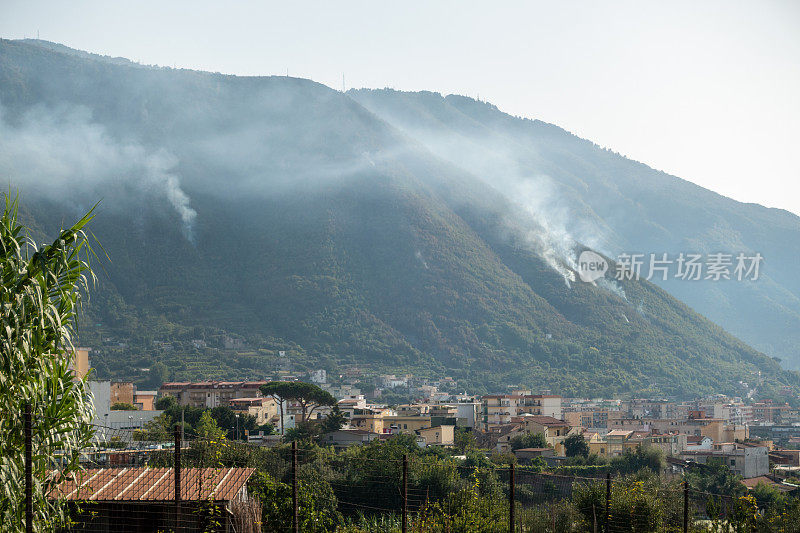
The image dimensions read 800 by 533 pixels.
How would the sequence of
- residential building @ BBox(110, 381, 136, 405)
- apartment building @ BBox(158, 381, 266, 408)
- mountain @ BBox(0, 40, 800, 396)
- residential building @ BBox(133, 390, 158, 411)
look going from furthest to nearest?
mountain @ BBox(0, 40, 800, 396), apartment building @ BBox(158, 381, 266, 408), residential building @ BBox(133, 390, 158, 411), residential building @ BBox(110, 381, 136, 405)

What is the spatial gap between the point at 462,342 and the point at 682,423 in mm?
84684

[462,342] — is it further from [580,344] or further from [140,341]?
[140,341]

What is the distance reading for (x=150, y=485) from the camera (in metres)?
13.1

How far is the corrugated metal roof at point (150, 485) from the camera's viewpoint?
12.8 m

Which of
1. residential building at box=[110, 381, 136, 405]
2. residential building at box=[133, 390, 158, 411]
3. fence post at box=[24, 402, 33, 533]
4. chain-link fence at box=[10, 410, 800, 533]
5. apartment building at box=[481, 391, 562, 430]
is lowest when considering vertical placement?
apartment building at box=[481, 391, 562, 430]

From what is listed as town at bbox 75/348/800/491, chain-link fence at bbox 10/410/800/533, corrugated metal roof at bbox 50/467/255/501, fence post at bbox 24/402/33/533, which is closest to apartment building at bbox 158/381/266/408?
town at bbox 75/348/800/491

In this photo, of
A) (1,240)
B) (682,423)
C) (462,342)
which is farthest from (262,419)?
(462,342)

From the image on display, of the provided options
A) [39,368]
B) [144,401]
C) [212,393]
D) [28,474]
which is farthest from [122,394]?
[28,474]

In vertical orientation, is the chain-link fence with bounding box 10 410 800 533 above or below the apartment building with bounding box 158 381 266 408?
above

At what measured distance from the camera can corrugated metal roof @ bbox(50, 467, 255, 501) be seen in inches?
503

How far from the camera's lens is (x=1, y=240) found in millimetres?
9242

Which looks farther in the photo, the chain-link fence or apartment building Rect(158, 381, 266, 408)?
apartment building Rect(158, 381, 266, 408)

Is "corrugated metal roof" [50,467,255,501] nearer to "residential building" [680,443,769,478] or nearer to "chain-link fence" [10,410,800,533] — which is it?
"chain-link fence" [10,410,800,533]

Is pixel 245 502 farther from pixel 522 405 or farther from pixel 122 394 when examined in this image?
pixel 522 405
